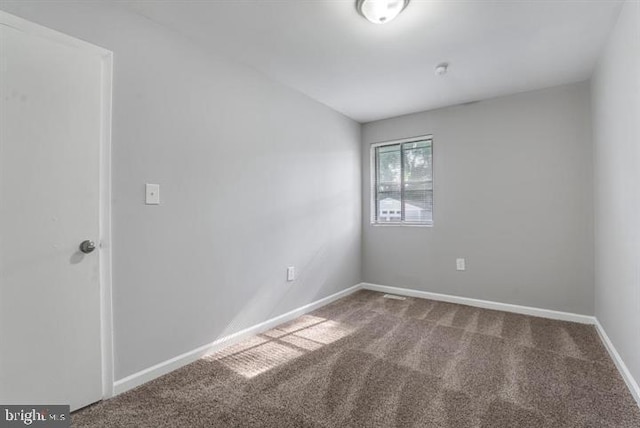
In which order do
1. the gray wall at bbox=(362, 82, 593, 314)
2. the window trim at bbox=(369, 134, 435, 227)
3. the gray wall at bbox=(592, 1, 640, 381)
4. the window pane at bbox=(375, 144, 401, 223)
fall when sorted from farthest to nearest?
the window pane at bbox=(375, 144, 401, 223) → the window trim at bbox=(369, 134, 435, 227) → the gray wall at bbox=(362, 82, 593, 314) → the gray wall at bbox=(592, 1, 640, 381)

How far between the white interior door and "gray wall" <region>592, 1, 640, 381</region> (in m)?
2.96

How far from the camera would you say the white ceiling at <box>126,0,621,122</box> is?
1805mm

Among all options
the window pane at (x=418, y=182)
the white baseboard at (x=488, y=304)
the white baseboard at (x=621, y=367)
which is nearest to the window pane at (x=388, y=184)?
the window pane at (x=418, y=182)

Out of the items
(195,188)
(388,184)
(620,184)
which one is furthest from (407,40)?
(388,184)

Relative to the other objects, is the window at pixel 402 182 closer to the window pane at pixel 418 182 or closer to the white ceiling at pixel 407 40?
the window pane at pixel 418 182

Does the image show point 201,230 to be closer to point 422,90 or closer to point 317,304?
point 317,304

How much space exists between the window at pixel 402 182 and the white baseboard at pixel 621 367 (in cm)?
180

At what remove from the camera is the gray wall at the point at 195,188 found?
1760 millimetres

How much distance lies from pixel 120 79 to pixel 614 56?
3181 millimetres

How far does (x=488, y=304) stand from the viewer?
3260mm

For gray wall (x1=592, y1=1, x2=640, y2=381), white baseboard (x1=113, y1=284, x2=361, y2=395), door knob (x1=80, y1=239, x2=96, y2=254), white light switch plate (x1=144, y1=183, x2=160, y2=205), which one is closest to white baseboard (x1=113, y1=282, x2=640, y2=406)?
white baseboard (x1=113, y1=284, x2=361, y2=395)

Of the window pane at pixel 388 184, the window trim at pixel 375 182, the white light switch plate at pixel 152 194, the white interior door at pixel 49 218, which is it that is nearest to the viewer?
the white interior door at pixel 49 218

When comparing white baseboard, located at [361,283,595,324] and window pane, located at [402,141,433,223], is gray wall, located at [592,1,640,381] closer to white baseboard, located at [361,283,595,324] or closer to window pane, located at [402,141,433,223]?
white baseboard, located at [361,283,595,324]

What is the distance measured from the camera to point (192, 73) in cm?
212
